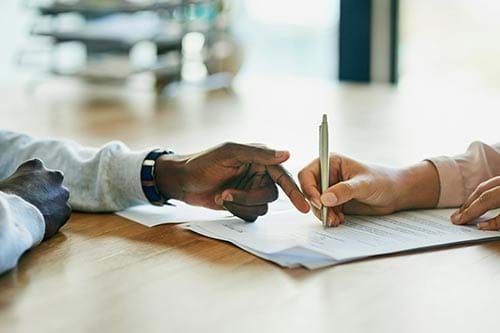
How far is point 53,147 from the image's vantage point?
1287 millimetres

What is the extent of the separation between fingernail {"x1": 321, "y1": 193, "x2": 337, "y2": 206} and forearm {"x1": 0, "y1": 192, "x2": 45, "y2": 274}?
1.07 feet

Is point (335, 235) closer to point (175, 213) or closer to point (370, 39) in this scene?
point (175, 213)

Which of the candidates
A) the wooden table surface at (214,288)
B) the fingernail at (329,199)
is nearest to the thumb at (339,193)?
the fingernail at (329,199)

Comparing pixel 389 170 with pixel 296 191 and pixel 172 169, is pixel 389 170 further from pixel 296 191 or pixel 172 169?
pixel 172 169

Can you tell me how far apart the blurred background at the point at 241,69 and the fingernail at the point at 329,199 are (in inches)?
39.8

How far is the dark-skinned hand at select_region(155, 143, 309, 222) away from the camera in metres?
1.13

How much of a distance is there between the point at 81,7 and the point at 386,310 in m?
2.37

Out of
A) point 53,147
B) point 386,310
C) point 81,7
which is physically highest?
point 81,7

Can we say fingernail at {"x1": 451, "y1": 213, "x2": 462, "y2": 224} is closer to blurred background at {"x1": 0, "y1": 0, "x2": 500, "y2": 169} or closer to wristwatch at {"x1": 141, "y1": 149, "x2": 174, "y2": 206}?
wristwatch at {"x1": 141, "y1": 149, "x2": 174, "y2": 206}

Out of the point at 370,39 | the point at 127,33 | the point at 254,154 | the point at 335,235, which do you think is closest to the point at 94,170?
the point at 254,154

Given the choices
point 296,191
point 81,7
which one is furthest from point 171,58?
point 296,191

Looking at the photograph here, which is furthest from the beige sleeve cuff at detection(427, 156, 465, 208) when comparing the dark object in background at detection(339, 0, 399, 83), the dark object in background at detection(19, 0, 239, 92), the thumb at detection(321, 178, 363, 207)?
the dark object in background at detection(339, 0, 399, 83)

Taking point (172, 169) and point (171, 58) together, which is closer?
point (172, 169)

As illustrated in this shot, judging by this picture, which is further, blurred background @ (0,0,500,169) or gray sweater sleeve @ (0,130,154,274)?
blurred background @ (0,0,500,169)
